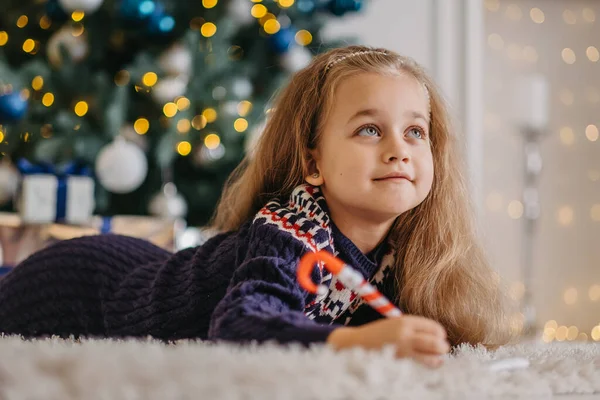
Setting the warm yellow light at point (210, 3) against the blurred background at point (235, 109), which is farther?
the warm yellow light at point (210, 3)

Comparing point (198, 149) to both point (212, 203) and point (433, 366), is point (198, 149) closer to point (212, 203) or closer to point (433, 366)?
point (212, 203)

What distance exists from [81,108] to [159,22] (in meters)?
0.36

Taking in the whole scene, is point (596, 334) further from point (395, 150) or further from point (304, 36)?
point (395, 150)

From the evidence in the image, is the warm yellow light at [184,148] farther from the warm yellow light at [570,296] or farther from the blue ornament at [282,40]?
the warm yellow light at [570,296]

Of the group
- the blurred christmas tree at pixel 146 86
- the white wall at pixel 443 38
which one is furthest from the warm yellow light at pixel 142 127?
the white wall at pixel 443 38

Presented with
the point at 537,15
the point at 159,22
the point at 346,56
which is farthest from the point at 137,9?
the point at 537,15

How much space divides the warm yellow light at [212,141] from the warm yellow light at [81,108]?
1.26 feet

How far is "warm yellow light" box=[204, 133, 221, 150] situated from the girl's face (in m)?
1.30

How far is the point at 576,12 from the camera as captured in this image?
347 centimetres

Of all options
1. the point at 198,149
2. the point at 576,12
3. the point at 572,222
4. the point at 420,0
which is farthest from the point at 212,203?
the point at 576,12

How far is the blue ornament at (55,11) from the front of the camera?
237 centimetres

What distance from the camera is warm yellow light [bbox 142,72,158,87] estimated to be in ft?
7.60

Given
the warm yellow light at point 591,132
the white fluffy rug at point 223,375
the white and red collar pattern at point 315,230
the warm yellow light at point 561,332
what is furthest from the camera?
the warm yellow light at point 591,132

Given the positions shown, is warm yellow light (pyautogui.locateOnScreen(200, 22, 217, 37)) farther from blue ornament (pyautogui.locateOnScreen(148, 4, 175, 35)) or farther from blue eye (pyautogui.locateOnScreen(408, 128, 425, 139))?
blue eye (pyautogui.locateOnScreen(408, 128, 425, 139))
